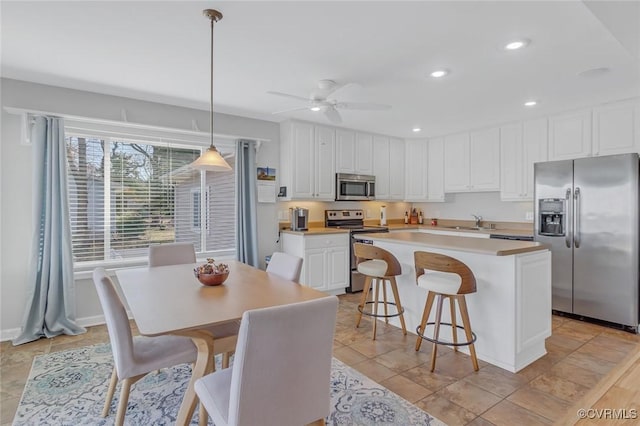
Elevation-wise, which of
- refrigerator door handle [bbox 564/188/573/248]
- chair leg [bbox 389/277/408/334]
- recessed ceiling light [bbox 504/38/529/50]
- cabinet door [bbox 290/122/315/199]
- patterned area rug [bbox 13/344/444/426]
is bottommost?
patterned area rug [bbox 13/344/444/426]

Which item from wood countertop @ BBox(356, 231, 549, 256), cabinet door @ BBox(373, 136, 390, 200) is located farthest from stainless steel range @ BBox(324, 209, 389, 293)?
wood countertop @ BBox(356, 231, 549, 256)

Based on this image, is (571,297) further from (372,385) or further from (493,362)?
(372,385)

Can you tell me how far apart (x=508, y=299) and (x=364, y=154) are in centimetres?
333

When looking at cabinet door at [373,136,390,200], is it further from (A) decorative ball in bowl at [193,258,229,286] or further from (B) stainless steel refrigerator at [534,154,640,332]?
(A) decorative ball in bowl at [193,258,229,286]

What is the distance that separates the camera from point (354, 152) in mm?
5285

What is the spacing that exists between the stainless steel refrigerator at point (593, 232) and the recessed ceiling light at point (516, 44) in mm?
1888

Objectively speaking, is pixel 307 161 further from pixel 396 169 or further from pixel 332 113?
pixel 396 169

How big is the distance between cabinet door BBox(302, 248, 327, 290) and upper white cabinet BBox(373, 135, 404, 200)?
165 centimetres

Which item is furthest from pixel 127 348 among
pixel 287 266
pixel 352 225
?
pixel 352 225

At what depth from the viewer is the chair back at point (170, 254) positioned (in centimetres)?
301

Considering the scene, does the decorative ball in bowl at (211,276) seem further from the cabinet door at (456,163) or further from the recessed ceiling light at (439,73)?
the cabinet door at (456,163)

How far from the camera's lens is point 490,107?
4016 mm

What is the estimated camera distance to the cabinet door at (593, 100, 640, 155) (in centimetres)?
364

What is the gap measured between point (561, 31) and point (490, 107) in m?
1.80
